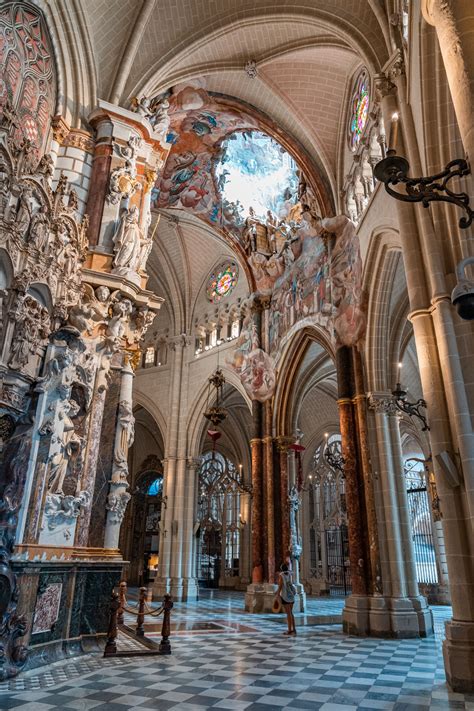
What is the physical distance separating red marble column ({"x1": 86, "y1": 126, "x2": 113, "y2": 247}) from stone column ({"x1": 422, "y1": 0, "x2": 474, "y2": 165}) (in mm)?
6264

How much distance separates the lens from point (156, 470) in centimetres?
2739

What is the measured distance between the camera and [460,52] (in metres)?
4.73

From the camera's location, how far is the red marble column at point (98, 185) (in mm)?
9398

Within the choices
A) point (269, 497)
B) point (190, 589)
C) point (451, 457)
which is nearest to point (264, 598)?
point (269, 497)

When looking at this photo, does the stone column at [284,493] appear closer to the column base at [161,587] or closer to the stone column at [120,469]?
the column base at [161,587]

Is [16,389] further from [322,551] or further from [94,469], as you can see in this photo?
[322,551]

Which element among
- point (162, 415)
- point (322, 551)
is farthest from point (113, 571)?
point (322, 551)

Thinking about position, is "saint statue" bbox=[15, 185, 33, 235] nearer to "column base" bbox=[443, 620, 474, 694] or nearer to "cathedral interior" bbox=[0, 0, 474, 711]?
"cathedral interior" bbox=[0, 0, 474, 711]

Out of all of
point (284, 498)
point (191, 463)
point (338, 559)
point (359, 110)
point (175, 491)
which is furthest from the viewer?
point (338, 559)

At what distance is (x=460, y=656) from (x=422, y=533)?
1643 centimetres

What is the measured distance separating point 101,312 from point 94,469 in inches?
99.8

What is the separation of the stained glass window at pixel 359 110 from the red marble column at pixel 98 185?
20.5ft

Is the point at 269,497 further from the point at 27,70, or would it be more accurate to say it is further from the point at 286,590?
the point at 27,70

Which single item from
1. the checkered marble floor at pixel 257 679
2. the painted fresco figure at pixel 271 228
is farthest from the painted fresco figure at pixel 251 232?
the checkered marble floor at pixel 257 679
